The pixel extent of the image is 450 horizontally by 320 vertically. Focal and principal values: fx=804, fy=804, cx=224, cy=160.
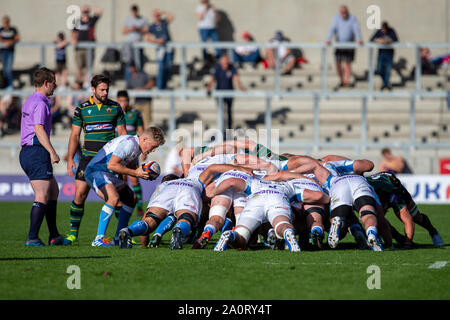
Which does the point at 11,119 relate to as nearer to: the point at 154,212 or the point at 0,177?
the point at 0,177

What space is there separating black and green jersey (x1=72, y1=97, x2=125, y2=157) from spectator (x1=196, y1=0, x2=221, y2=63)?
14.2 metres

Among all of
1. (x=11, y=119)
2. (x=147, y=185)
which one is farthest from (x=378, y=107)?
(x=11, y=119)

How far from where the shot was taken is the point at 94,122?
10.7 m

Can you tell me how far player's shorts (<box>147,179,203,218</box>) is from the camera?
10.0 meters

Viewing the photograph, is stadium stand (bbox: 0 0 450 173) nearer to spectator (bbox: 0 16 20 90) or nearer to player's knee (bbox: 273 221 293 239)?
spectator (bbox: 0 16 20 90)

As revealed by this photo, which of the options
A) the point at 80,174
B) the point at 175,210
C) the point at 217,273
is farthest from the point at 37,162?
the point at 217,273

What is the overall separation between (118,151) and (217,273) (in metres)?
2.81

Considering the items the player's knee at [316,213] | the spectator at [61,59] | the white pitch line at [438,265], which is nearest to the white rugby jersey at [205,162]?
the player's knee at [316,213]

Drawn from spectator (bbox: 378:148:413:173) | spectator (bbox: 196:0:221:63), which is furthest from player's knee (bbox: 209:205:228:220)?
spectator (bbox: 196:0:221:63)

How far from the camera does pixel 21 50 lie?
2762 centimetres

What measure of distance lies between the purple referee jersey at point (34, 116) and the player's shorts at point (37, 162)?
0.10 meters

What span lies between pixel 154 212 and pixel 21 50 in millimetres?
19180

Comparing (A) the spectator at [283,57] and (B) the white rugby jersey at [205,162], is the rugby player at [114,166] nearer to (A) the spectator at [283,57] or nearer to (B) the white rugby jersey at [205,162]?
(B) the white rugby jersey at [205,162]

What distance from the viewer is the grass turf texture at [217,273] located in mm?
6781
